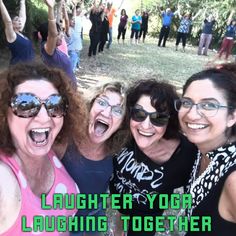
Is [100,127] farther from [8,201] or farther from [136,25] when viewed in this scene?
[136,25]

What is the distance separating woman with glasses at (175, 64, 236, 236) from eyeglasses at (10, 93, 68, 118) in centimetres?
78

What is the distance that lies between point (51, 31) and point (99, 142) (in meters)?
2.27

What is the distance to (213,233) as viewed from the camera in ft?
6.00

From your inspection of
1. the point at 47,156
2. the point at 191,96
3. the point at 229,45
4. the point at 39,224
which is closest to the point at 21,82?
the point at 47,156

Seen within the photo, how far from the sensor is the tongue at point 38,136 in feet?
6.08

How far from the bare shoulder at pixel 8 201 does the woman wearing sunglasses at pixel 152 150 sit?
0.98 m

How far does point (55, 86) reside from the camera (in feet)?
6.46

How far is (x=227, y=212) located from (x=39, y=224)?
94 cm

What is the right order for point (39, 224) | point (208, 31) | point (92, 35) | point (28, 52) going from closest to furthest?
point (39, 224) → point (28, 52) → point (92, 35) → point (208, 31)

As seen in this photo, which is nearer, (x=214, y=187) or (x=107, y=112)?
(x=214, y=187)

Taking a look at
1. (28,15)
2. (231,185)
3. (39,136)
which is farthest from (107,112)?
(28,15)

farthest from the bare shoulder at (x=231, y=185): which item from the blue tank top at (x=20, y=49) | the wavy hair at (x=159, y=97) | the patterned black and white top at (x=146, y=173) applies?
the blue tank top at (x=20, y=49)

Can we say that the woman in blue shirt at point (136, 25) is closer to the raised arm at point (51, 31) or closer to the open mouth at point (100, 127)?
the raised arm at point (51, 31)

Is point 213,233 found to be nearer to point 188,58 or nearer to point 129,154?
point 129,154
